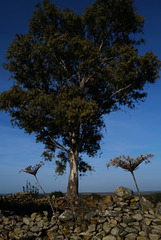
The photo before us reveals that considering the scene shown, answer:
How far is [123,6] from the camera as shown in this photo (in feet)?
60.7

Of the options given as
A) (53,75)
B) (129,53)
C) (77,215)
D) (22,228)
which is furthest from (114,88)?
(22,228)

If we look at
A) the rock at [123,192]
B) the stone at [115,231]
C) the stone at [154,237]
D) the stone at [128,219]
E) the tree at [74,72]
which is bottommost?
the stone at [154,237]

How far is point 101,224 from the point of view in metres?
9.23

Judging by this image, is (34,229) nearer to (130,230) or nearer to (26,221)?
(26,221)

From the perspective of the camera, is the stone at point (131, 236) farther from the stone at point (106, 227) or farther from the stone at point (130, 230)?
the stone at point (106, 227)

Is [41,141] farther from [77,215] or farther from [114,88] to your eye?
[77,215]

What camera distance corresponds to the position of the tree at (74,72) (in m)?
16.2

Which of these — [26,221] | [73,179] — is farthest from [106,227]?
[73,179]

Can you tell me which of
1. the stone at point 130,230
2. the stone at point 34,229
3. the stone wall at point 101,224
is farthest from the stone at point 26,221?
the stone at point 130,230

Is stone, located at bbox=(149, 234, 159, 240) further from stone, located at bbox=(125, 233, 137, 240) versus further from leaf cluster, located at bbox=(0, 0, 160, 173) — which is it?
leaf cluster, located at bbox=(0, 0, 160, 173)

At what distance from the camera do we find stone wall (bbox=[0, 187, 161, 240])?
28.0 feet

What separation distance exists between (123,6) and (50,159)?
14991 mm

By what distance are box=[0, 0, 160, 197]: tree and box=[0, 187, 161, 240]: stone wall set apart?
20.3 feet

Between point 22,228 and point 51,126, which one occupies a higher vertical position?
point 51,126
